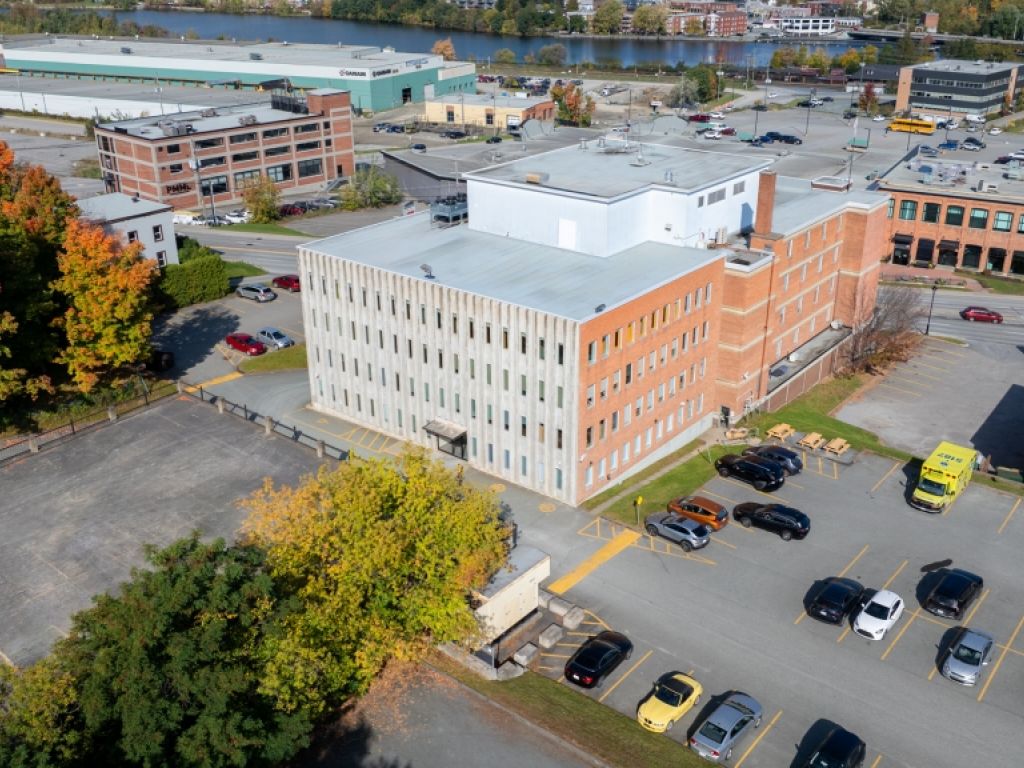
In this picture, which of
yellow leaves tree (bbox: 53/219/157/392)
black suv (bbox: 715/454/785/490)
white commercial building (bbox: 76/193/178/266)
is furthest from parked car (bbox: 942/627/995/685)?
white commercial building (bbox: 76/193/178/266)

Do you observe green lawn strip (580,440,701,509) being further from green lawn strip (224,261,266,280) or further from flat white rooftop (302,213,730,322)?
green lawn strip (224,261,266,280)

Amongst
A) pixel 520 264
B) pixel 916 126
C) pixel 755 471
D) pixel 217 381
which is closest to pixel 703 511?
pixel 755 471

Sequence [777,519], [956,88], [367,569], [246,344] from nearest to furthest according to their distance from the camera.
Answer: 1. [367,569]
2. [777,519]
3. [246,344]
4. [956,88]

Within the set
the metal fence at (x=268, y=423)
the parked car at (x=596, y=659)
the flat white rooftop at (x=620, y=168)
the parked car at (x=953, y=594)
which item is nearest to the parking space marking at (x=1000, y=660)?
the parked car at (x=953, y=594)

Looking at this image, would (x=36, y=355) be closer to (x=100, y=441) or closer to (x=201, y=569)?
(x=100, y=441)

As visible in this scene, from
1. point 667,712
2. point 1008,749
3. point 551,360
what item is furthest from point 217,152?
point 1008,749

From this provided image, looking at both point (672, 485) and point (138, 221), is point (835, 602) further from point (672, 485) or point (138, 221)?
point (138, 221)
